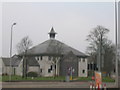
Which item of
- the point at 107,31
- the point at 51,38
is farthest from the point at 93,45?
the point at 51,38

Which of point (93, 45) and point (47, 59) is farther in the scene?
point (47, 59)

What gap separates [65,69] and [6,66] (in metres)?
27.8

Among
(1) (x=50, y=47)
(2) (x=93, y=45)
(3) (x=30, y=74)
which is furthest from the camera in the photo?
(1) (x=50, y=47)

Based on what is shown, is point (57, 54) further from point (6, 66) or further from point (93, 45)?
point (6, 66)

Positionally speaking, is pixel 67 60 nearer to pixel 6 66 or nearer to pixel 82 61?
pixel 82 61

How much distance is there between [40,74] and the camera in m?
90.2

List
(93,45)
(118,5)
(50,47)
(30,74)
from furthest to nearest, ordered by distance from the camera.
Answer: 1. (50,47)
2. (30,74)
3. (93,45)
4. (118,5)

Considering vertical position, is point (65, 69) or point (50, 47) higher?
point (50, 47)

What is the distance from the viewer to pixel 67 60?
88.4m

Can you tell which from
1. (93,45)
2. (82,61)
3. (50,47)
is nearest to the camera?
(93,45)

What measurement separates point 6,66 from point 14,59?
3899 millimetres

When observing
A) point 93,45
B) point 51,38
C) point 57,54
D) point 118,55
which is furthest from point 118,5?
point 51,38

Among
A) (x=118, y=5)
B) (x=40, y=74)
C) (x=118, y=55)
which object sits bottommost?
(x=40, y=74)

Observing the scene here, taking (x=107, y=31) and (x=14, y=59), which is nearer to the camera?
(x=107, y=31)
